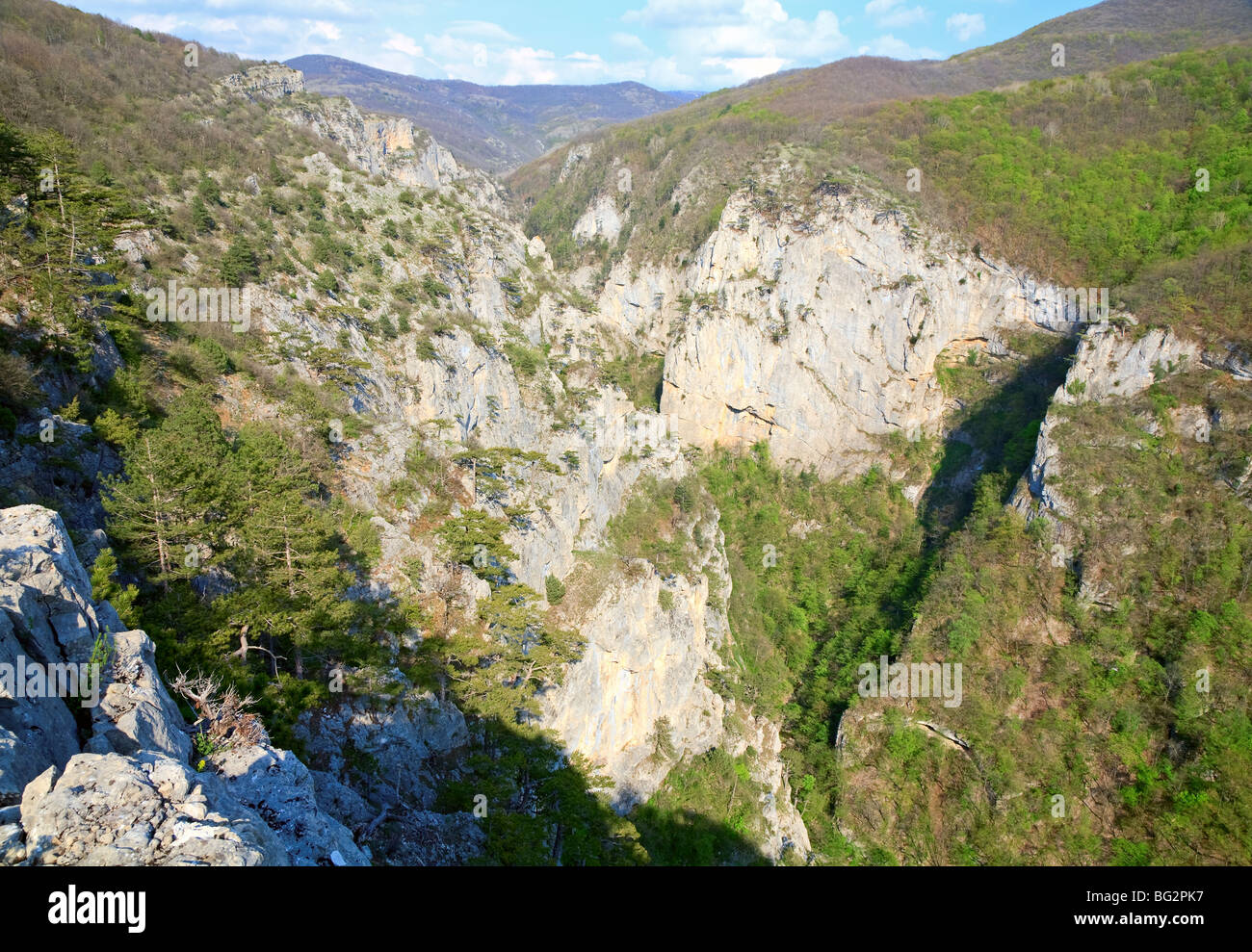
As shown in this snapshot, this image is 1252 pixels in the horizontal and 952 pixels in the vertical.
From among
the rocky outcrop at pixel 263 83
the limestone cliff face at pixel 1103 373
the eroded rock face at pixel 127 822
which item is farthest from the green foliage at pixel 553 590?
the rocky outcrop at pixel 263 83

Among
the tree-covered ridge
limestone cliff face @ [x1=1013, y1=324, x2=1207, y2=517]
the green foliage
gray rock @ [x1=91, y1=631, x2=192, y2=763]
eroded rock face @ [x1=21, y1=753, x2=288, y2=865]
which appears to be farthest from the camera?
the tree-covered ridge

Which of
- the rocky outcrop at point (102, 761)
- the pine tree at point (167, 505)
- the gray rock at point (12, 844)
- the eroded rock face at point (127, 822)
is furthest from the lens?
A: the pine tree at point (167, 505)

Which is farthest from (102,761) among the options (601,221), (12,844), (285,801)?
(601,221)

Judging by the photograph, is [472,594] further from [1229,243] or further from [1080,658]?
[1229,243]

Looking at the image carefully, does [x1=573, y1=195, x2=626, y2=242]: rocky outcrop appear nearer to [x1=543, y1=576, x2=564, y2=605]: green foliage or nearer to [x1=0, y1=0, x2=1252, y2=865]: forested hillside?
[x1=0, y1=0, x2=1252, y2=865]: forested hillside

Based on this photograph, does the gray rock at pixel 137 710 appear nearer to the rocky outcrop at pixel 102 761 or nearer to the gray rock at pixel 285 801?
the rocky outcrop at pixel 102 761

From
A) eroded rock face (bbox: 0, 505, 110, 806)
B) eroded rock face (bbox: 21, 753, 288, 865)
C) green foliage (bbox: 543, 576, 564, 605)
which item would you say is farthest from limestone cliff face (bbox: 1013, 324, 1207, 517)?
eroded rock face (bbox: 0, 505, 110, 806)
